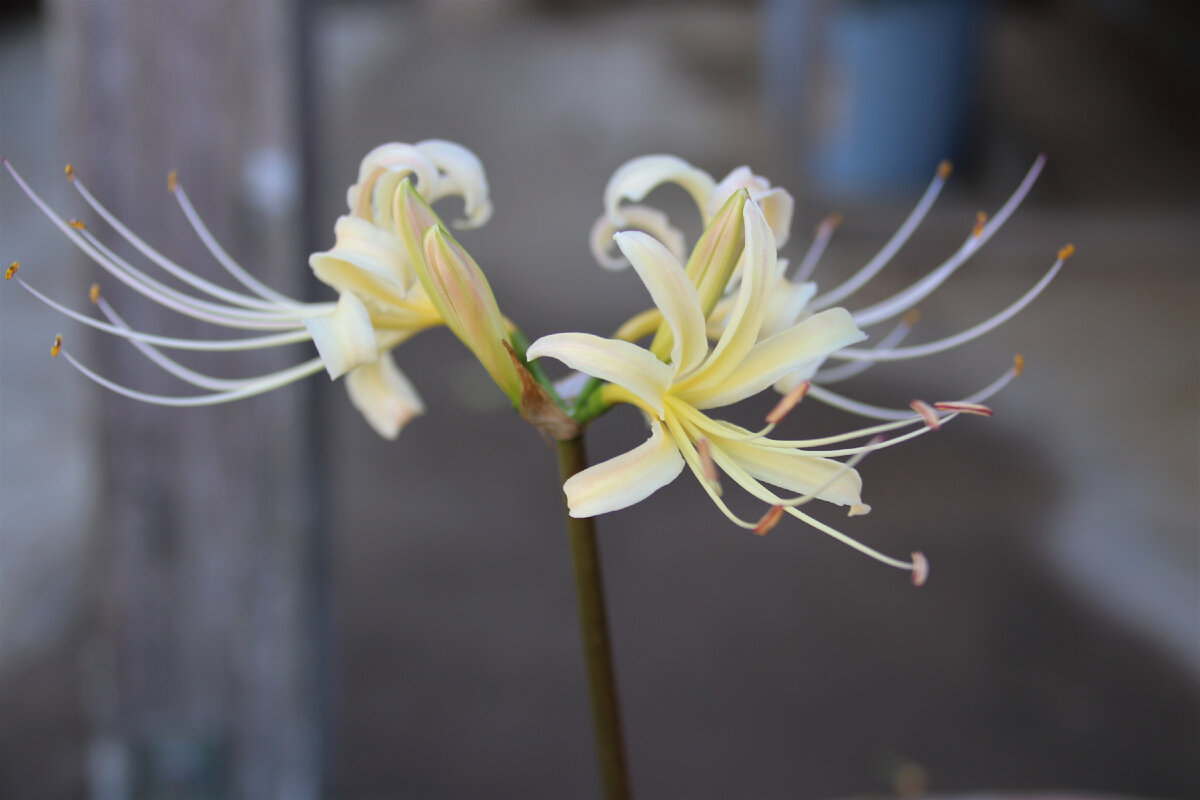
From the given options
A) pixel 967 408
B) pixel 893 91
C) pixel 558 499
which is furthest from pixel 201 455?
pixel 893 91

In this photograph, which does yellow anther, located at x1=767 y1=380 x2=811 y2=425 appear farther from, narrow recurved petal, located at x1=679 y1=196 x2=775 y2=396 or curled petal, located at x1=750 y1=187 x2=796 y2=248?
curled petal, located at x1=750 y1=187 x2=796 y2=248

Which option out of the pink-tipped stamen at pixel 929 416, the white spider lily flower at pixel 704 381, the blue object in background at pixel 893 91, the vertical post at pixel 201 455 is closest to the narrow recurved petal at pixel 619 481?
the white spider lily flower at pixel 704 381

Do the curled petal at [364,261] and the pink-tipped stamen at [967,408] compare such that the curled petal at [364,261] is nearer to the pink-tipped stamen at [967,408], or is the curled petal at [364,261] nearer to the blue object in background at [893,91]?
the pink-tipped stamen at [967,408]

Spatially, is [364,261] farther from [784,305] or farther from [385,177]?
[784,305]

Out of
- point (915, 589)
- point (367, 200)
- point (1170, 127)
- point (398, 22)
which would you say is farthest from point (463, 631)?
point (398, 22)

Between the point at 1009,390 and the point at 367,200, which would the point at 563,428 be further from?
the point at 1009,390
